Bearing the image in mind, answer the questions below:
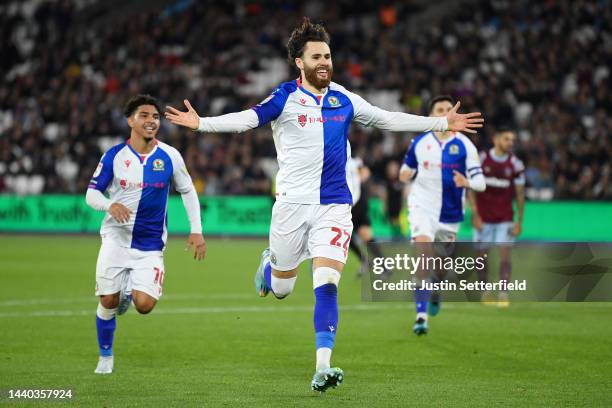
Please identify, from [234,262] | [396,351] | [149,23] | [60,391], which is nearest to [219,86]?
[149,23]

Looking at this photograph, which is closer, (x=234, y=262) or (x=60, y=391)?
(x=60, y=391)

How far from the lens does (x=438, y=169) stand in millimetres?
12766

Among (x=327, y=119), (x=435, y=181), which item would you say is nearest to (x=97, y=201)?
(x=327, y=119)

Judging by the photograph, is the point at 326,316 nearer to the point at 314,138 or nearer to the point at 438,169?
the point at 314,138

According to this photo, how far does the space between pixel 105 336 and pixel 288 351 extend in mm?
2084

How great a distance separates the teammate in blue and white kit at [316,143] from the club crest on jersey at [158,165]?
1.35 m

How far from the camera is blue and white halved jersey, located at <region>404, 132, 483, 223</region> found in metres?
12.7

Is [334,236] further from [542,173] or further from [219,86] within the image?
[219,86]

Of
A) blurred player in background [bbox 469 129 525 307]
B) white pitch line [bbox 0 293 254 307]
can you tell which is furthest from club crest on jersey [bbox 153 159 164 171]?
blurred player in background [bbox 469 129 525 307]

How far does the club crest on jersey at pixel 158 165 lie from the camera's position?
30.8 ft

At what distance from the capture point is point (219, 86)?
32.4 metres

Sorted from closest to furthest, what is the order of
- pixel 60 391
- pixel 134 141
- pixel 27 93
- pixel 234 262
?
pixel 60 391 → pixel 134 141 → pixel 234 262 → pixel 27 93

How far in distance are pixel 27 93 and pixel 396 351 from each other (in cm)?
2651

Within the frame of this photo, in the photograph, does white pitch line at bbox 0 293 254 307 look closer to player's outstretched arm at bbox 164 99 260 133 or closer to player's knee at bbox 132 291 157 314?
player's knee at bbox 132 291 157 314
